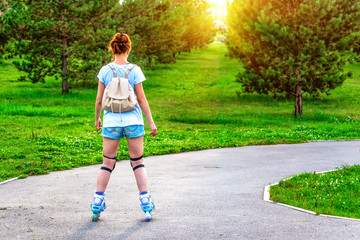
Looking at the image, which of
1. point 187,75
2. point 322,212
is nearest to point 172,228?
point 322,212

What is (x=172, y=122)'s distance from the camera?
17.1 meters

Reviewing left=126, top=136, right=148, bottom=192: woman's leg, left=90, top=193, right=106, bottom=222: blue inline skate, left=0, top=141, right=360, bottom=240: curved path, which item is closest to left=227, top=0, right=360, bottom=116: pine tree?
left=0, top=141, right=360, bottom=240: curved path

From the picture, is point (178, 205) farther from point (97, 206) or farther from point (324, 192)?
point (324, 192)

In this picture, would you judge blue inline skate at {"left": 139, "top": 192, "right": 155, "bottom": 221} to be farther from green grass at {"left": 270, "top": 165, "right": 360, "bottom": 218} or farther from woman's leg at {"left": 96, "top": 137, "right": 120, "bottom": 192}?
green grass at {"left": 270, "top": 165, "right": 360, "bottom": 218}

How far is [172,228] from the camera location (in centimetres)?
507

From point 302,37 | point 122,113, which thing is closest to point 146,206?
point 122,113

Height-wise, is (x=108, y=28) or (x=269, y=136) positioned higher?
(x=108, y=28)

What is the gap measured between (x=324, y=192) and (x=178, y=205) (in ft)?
7.63

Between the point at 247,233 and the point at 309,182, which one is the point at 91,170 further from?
the point at 247,233

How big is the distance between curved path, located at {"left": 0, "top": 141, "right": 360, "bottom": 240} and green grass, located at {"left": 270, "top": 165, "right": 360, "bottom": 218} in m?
0.37

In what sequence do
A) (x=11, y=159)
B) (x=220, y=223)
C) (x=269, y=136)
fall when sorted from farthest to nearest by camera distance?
(x=269, y=136) → (x=11, y=159) → (x=220, y=223)

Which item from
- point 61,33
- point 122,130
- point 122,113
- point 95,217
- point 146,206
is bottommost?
point 95,217

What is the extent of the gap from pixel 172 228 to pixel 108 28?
768 inches

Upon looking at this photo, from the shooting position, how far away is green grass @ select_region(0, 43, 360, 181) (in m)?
10.7
